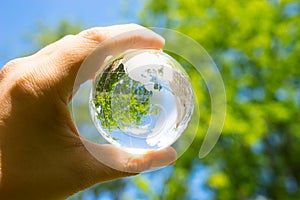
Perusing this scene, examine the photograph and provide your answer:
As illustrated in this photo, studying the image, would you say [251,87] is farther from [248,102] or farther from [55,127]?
[55,127]

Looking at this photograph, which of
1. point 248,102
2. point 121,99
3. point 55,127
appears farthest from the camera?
point 248,102

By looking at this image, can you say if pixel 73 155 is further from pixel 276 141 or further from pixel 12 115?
pixel 276 141

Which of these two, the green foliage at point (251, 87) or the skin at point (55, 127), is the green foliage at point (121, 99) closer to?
the skin at point (55, 127)

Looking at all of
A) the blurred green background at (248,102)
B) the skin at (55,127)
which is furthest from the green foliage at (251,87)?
the skin at (55,127)

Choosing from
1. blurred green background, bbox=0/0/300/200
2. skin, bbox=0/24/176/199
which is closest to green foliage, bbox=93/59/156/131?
skin, bbox=0/24/176/199

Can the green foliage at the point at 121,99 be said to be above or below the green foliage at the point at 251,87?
above

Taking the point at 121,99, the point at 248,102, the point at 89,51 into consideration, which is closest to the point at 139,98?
the point at 121,99
